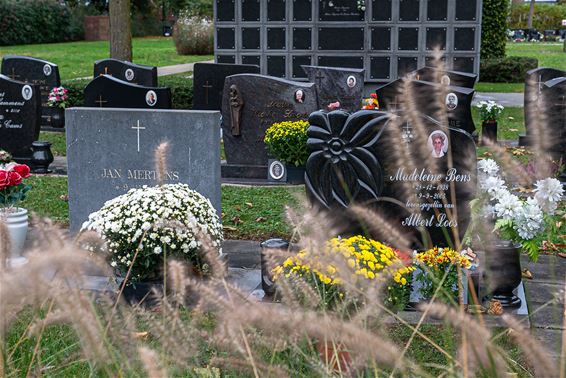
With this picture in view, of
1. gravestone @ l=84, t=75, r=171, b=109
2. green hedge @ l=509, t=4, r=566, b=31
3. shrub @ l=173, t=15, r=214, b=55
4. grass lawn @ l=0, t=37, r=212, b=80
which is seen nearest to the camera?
gravestone @ l=84, t=75, r=171, b=109

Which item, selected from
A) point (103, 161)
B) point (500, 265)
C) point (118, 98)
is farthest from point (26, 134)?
point (500, 265)

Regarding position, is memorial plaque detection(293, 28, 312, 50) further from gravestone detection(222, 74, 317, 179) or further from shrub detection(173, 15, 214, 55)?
shrub detection(173, 15, 214, 55)

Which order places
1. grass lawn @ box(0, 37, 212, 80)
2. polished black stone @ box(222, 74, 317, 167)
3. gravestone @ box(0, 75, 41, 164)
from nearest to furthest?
polished black stone @ box(222, 74, 317, 167) → gravestone @ box(0, 75, 41, 164) → grass lawn @ box(0, 37, 212, 80)

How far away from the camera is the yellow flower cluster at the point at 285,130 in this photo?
10.7 metres

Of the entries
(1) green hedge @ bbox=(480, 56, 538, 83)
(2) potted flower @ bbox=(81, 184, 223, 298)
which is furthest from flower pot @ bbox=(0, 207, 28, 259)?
(1) green hedge @ bbox=(480, 56, 538, 83)

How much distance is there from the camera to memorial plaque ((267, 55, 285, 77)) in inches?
727

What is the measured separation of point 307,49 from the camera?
723 inches

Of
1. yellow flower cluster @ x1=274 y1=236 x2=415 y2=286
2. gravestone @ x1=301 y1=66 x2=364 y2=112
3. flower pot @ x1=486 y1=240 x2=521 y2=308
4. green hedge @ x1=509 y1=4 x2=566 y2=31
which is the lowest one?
flower pot @ x1=486 y1=240 x2=521 y2=308

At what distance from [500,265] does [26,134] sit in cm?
800

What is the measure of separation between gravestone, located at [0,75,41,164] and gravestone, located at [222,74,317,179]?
261 centimetres

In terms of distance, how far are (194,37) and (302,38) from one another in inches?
771

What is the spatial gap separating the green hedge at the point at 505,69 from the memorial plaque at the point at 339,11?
7391mm

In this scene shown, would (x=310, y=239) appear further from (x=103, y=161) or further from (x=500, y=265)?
(x=103, y=161)

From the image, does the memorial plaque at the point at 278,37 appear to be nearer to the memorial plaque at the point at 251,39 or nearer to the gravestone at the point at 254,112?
the memorial plaque at the point at 251,39
